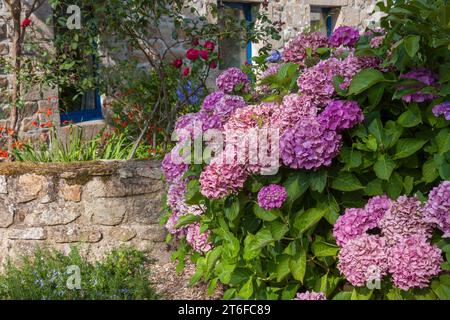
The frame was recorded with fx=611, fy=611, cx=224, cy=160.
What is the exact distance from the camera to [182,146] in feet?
9.28

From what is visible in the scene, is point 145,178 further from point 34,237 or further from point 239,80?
point 239,80

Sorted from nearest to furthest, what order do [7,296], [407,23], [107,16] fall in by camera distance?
[407,23]
[7,296]
[107,16]

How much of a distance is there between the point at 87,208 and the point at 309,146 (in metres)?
2.39

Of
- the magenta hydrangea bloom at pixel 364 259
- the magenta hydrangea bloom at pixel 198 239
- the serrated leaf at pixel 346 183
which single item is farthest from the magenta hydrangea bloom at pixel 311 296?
the magenta hydrangea bloom at pixel 198 239

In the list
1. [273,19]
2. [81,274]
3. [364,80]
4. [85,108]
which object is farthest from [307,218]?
[273,19]

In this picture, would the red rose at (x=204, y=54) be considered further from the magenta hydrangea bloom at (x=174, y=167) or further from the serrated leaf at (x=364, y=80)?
the serrated leaf at (x=364, y=80)

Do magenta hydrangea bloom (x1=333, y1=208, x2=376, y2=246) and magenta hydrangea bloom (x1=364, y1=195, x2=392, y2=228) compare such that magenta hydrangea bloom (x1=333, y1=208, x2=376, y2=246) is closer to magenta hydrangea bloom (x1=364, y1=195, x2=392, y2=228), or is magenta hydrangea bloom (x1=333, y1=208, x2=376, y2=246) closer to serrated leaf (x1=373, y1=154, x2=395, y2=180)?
magenta hydrangea bloom (x1=364, y1=195, x2=392, y2=228)

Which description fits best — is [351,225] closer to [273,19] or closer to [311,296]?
[311,296]

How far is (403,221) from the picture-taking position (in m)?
2.35

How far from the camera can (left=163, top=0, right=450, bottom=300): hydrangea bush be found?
7.59 ft

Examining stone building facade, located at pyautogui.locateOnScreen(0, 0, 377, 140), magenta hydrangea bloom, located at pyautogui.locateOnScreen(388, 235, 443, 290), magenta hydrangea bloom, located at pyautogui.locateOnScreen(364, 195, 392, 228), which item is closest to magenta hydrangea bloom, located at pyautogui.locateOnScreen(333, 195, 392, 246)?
magenta hydrangea bloom, located at pyautogui.locateOnScreen(364, 195, 392, 228)

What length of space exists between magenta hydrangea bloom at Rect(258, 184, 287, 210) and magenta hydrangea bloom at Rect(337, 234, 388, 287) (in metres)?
0.31
